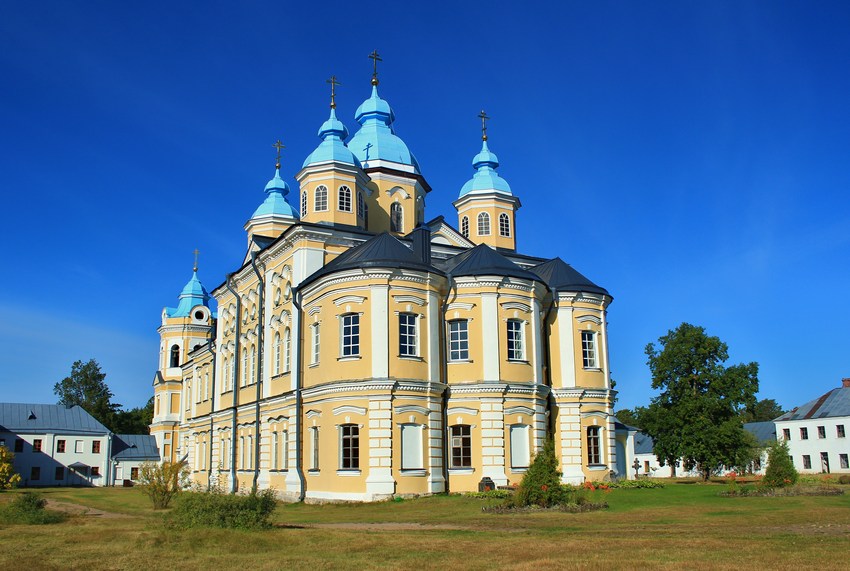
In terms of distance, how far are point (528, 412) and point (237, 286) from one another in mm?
18226

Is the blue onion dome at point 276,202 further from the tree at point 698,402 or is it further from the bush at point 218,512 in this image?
the bush at point 218,512

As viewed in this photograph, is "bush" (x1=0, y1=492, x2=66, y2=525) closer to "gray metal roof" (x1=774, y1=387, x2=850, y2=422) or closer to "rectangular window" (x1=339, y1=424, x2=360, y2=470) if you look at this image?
"rectangular window" (x1=339, y1=424, x2=360, y2=470)

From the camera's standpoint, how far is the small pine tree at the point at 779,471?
25203mm

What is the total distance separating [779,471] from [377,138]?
79.5 ft

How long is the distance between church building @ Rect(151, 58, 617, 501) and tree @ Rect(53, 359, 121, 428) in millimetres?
52829

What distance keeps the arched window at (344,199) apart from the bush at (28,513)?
17948 mm

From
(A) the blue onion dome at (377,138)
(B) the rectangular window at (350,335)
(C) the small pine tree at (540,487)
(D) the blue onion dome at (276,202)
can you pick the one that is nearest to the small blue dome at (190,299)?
(D) the blue onion dome at (276,202)

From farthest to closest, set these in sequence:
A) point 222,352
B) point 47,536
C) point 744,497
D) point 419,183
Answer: point 222,352 → point 419,183 → point 744,497 → point 47,536

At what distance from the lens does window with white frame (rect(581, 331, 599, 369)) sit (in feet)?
113

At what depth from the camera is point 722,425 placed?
137 ft

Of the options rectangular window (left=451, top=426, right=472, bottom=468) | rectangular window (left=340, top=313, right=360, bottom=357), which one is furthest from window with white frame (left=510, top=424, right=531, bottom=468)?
rectangular window (left=340, top=313, right=360, bottom=357)

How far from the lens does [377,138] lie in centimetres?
4000

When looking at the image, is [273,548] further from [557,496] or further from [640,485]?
[640,485]

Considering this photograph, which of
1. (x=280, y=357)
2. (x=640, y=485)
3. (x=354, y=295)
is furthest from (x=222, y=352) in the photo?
(x=640, y=485)
